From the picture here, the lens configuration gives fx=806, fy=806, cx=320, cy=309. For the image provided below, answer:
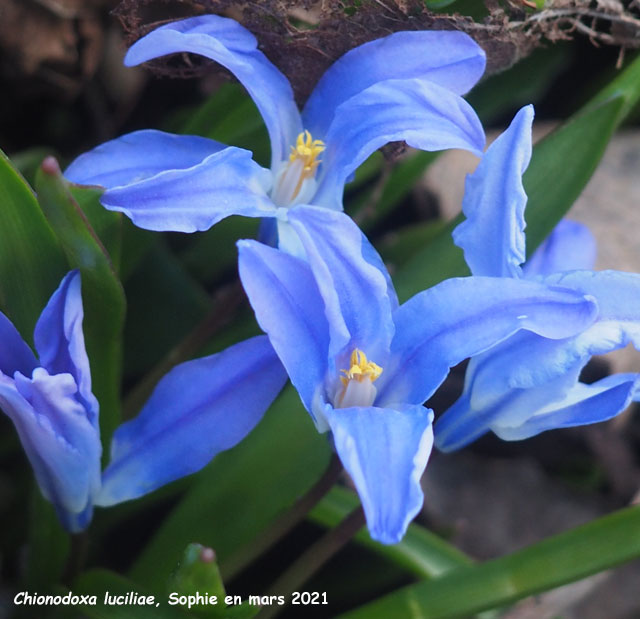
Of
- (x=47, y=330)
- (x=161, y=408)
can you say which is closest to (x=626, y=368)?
(x=161, y=408)

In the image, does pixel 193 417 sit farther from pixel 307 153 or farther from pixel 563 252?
pixel 563 252

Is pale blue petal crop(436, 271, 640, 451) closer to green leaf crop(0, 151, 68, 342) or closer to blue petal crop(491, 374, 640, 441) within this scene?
blue petal crop(491, 374, 640, 441)

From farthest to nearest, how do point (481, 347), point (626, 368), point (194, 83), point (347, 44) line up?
1. point (194, 83)
2. point (626, 368)
3. point (347, 44)
4. point (481, 347)

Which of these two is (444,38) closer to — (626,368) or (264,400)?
(264,400)

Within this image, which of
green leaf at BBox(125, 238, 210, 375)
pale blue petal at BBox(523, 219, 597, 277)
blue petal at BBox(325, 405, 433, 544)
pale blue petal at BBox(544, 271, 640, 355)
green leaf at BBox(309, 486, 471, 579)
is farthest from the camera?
green leaf at BBox(125, 238, 210, 375)

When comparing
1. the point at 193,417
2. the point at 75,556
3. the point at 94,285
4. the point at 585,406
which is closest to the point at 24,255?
the point at 94,285

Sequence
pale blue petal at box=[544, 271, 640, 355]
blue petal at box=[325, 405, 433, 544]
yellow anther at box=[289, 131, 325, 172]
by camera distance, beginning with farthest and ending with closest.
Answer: yellow anther at box=[289, 131, 325, 172] < pale blue petal at box=[544, 271, 640, 355] < blue petal at box=[325, 405, 433, 544]

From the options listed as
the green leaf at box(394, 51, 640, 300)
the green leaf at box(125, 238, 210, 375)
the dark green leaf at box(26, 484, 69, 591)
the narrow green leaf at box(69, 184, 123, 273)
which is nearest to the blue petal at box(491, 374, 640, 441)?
the green leaf at box(394, 51, 640, 300)
